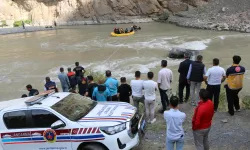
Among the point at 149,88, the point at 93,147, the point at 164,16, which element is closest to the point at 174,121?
the point at 93,147

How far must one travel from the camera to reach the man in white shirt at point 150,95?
7.67 m

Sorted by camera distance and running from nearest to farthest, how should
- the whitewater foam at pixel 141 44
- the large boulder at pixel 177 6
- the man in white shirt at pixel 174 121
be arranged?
the man in white shirt at pixel 174 121 < the whitewater foam at pixel 141 44 < the large boulder at pixel 177 6

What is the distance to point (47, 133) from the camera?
5.92 metres

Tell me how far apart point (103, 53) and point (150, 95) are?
663 inches

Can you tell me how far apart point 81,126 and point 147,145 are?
5.95 feet

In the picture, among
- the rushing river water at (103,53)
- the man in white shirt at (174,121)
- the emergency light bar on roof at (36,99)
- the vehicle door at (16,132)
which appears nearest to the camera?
the man in white shirt at (174,121)

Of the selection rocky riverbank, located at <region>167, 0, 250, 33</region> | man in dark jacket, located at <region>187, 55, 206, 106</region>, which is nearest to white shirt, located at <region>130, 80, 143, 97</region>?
man in dark jacket, located at <region>187, 55, 206, 106</region>

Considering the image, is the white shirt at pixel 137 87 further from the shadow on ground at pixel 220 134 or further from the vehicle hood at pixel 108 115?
the vehicle hood at pixel 108 115

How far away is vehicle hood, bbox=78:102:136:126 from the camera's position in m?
5.86

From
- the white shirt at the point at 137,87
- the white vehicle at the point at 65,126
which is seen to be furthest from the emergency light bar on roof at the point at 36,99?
the white shirt at the point at 137,87

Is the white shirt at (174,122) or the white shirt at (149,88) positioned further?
the white shirt at (149,88)

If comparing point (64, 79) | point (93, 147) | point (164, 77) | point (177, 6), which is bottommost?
point (93, 147)

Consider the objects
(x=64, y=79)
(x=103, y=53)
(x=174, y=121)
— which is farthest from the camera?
(x=103, y=53)

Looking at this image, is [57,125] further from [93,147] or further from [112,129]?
[112,129]
